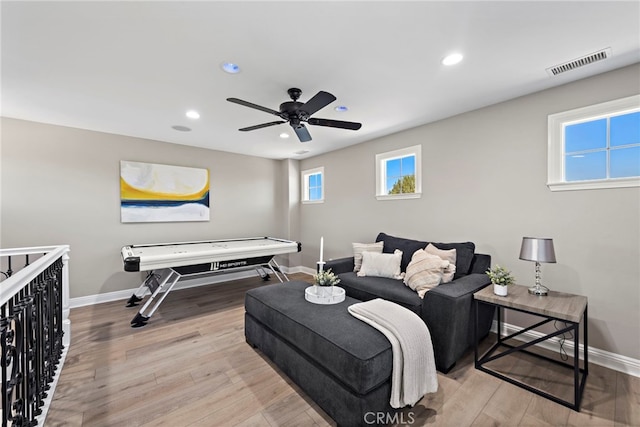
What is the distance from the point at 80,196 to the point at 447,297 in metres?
4.77

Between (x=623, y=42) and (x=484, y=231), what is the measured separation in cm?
184

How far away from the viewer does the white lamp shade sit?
2111 millimetres

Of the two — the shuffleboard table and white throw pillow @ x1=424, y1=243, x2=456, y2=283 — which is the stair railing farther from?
white throw pillow @ x1=424, y1=243, x2=456, y2=283

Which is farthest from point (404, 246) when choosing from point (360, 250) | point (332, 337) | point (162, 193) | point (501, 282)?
point (162, 193)

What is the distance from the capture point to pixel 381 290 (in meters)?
2.79

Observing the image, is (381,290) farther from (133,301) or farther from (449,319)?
(133,301)

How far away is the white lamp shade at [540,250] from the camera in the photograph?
6.93ft

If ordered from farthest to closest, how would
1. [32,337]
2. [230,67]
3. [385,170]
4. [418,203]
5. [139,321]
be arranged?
[385,170] < [418,203] < [139,321] < [230,67] < [32,337]

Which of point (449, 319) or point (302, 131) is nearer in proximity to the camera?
point (449, 319)

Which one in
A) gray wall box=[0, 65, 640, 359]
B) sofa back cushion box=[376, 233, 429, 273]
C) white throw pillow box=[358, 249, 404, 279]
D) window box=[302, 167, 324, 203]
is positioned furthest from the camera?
window box=[302, 167, 324, 203]

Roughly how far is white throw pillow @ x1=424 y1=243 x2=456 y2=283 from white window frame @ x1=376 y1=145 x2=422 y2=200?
91 cm

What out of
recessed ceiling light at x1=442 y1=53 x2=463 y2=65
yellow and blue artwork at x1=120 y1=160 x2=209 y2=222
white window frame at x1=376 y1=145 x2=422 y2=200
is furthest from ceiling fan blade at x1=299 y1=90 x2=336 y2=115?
yellow and blue artwork at x1=120 y1=160 x2=209 y2=222

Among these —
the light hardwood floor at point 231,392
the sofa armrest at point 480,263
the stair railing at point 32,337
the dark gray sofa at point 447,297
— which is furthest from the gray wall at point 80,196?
the sofa armrest at point 480,263

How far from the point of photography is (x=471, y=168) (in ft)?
10.3
